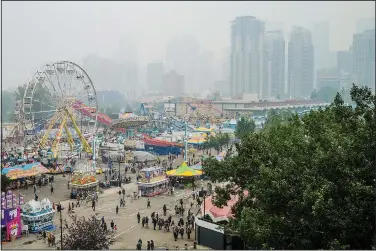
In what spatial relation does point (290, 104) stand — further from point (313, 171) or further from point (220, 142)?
point (313, 171)

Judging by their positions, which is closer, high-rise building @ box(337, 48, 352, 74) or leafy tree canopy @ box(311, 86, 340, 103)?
leafy tree canopy @ box(311, 86, 340, 103)

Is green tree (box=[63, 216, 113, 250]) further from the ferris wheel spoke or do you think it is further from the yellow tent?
the ferris wheel spoke

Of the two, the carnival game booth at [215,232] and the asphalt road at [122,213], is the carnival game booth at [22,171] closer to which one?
the asphalt road at [122,213]

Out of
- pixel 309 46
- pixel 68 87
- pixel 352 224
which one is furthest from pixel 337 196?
pixel 309 46

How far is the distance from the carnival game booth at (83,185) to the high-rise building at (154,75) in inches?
5473

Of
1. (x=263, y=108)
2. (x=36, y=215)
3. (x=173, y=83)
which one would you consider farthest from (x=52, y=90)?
(x=173, y=83)

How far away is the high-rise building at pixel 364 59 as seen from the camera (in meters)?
116

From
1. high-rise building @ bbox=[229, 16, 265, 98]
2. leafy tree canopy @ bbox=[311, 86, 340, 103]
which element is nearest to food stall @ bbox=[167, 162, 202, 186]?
leafy tree canopy @ bbox=[311, 86, 340, 103]

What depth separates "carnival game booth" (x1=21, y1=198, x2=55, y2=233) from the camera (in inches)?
763

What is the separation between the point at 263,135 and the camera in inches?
639

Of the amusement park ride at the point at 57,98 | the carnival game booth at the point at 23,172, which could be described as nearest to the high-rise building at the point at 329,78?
the amusement park ride at the point at 57,98

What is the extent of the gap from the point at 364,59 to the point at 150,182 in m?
107

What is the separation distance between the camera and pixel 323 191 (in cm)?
984

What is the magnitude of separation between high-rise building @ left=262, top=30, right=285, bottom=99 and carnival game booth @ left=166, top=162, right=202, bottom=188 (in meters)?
93.3
